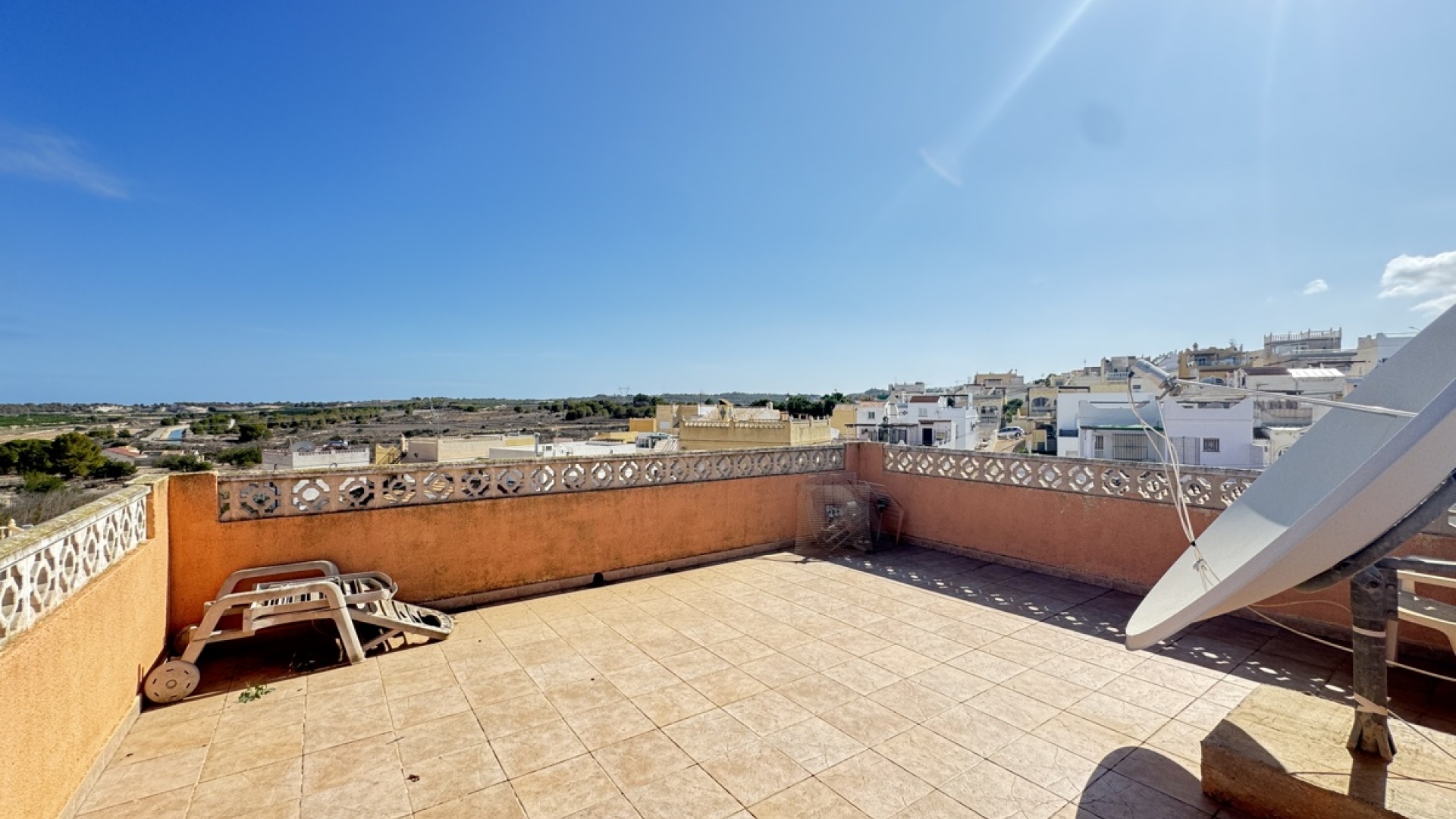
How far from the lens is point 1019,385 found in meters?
66.6

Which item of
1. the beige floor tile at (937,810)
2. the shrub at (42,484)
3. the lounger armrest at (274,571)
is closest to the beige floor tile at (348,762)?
the lounger armrest at (274,571)

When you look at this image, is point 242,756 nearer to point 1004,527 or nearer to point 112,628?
point 112,628

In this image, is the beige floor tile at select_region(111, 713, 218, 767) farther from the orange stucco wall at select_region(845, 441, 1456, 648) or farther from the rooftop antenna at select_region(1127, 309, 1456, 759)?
the orange stucco wall at select_region(845, 441, 1456, 648)

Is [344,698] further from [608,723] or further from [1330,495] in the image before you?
[1330,495]

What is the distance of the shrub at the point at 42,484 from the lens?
21.3m

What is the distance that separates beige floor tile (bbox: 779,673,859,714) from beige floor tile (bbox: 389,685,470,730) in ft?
6.21

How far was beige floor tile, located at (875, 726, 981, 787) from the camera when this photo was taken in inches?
104

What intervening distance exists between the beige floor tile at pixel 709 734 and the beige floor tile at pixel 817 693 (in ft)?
1.43

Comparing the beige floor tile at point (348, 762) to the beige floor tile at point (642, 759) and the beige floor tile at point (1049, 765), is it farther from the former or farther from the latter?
the beige floor tile at point (1049, 765)

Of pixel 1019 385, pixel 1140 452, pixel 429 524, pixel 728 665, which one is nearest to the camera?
pixel 728 665

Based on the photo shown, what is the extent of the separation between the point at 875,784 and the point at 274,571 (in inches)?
171

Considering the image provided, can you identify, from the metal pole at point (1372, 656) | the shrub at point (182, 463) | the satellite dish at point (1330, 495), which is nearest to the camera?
the satellite dish at point (1330, 495)

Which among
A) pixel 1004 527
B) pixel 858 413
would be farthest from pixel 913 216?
pixel 858 413

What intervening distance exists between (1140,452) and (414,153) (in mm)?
18649
